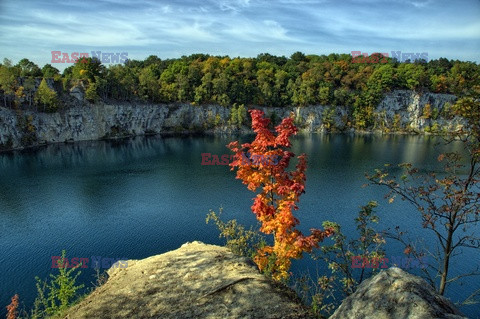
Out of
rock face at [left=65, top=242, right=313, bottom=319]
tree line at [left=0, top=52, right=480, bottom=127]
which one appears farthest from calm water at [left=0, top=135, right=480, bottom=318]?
tree line at [left=0, top=52, right=480, bottom=127]

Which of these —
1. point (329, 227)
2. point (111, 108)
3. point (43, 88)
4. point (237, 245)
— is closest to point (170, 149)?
point (111, 108)

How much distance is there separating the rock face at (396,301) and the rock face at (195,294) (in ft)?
10.2

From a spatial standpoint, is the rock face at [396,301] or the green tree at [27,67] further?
the green tree at [27,67]

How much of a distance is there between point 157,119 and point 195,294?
10712 cm

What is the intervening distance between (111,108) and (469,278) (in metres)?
101

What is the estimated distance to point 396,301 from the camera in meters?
7.74

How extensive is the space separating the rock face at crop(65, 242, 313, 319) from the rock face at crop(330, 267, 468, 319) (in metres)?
3.12

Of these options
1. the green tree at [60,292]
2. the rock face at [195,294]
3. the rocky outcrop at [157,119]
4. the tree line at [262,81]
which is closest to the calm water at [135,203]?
the rocky outcrop at [157,119]

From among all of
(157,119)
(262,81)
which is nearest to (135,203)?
(157,119)

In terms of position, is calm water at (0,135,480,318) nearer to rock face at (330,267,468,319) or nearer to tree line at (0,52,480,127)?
rock face at (330,267,468,319)

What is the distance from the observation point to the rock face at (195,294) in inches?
455

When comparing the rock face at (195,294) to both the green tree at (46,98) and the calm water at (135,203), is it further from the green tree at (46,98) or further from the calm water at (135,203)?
the green tree at (46,98)

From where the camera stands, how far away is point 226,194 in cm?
5003

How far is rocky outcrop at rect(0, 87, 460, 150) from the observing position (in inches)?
3401
